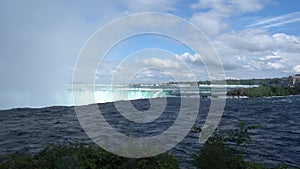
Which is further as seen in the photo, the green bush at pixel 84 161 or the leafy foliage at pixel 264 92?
the leafy foliage at pixel 264 92

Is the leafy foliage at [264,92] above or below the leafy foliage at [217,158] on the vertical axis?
above

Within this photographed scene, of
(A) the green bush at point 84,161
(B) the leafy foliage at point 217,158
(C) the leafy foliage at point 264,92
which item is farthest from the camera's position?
(C) the leafy foliage at point 264,92

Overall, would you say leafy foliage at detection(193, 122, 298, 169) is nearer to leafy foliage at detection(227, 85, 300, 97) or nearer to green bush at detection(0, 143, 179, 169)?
green bush at detection(0, 143, 179, 169)

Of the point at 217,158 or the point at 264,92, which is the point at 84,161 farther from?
the point at 264,92

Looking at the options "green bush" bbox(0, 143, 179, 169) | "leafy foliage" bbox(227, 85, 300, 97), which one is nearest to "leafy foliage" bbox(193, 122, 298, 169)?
"green bush" bbox(0, 143, 179, 169)

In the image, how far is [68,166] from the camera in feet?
21.4

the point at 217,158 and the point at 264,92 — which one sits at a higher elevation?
the point at 264,92

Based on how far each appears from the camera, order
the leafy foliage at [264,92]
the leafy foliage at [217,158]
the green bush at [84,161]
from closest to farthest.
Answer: the green bush at [84,161]
the leafy foliage at [217,158]
the leafy foliage at [264,92]

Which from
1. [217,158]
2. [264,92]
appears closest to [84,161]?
[217,158]

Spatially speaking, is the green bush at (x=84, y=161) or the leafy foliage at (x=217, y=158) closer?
the green bush at (x=84, y=161)

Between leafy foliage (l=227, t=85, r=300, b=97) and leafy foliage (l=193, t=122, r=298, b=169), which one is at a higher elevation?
leafy foliage (l=227, t=85, r=300, b=97)

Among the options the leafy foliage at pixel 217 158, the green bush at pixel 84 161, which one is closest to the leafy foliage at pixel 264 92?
the leafy foliage at pixel 217 158

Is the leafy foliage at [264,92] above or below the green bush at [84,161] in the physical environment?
above

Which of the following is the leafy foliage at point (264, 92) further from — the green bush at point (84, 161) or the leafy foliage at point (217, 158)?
the green bush at point (84, 161)
